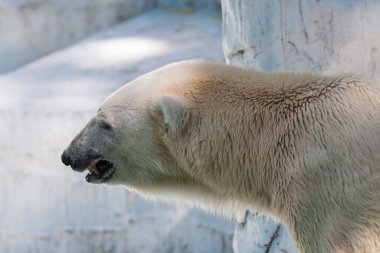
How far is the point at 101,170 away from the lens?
9.39 ft

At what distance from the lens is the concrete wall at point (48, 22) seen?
19.9 ft

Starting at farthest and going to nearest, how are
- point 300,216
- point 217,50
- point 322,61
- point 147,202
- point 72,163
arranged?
1. point 217,50
2. point 147,202
3. point 322,61
4. point 72,163
5. point 300,216

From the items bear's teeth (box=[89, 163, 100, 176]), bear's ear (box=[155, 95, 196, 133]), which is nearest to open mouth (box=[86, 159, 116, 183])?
bear's teeth (box=[89, 163, 100, 176])

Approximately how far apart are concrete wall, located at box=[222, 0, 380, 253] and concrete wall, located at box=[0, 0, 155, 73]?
2636 millimetres

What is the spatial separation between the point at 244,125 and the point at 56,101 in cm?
247

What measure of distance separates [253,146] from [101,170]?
543 mm

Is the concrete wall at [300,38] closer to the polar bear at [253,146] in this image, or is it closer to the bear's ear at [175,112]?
the polar bear at [253,146]

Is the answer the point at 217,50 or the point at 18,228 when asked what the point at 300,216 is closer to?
the point at 18,228

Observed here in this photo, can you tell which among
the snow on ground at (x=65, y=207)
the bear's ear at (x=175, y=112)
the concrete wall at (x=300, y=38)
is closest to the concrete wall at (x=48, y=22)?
the snow on ground at (x=65, y=207)

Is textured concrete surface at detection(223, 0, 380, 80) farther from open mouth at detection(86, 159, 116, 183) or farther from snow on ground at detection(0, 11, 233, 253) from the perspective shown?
snow on ground at detection(0, 11, 233, 253)

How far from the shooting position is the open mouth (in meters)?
2.83

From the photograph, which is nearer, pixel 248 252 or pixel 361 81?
pixel 361 81

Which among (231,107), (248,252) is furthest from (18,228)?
(231,107)

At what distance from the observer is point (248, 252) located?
3850 millimetres
